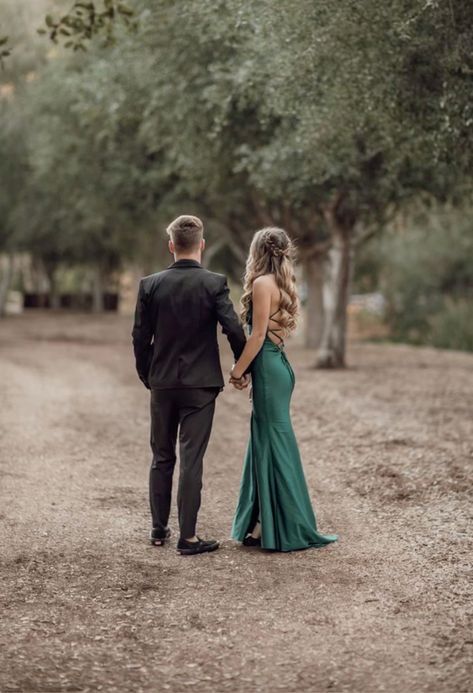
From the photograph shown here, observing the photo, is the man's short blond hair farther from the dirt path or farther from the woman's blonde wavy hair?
the dirt path

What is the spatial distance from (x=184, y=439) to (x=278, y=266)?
131 cm

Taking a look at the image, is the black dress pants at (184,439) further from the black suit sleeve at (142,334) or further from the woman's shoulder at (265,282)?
the woman's shoulder at (265,282)

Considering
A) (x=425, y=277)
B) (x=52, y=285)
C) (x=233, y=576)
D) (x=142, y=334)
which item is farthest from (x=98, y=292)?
(x=233, y=576)

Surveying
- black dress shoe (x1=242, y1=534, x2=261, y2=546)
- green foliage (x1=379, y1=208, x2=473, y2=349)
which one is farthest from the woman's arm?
A: green foliage (x1=379, y1=208, x2=473, y2=349)

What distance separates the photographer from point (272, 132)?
693 inches

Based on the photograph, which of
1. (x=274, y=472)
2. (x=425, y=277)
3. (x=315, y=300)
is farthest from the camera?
(x=425, y=277)

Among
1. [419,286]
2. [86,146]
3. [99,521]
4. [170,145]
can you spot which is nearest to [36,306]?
[419,286]

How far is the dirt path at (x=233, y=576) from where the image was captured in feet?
15.5

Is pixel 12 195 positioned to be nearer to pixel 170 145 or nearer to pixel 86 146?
pixel 86 146

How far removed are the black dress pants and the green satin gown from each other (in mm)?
338

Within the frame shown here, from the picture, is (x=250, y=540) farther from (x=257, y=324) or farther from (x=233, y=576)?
(x=257, y=324)

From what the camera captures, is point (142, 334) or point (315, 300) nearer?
point (142, 334)

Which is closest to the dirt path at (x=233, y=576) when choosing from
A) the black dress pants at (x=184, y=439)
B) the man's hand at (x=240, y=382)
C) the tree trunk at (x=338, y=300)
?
the black dress pants at (x=184, y=439)

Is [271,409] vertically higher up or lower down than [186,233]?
lower down
